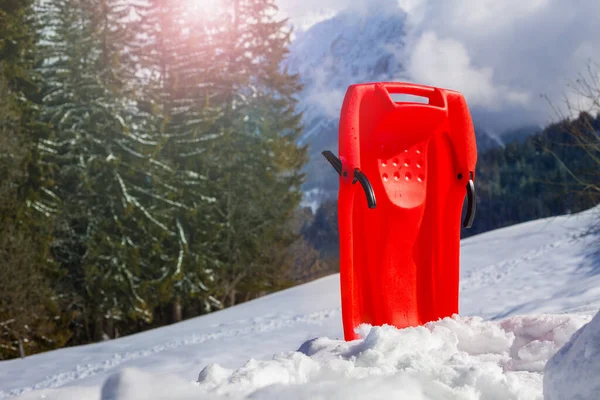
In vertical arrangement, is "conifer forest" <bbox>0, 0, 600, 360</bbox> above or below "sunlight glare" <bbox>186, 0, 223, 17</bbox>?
below

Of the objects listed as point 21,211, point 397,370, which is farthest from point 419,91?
point 21,211

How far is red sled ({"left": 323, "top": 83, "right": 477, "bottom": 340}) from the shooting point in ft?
11.7

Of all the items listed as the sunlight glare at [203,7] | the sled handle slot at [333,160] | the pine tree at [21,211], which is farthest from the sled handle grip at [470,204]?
the sunlight glare at [203,7]

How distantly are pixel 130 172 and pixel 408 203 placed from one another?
16376mm

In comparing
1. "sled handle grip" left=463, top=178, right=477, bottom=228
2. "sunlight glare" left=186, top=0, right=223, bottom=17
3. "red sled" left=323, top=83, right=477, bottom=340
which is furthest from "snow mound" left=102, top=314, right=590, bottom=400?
"sunlight glare" left=186, top=0, right=223, bottom=17

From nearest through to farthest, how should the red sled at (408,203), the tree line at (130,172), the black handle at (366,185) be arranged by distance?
the black handle at (366,185) < the red sled at (408,203) < the tree line at (130,172)

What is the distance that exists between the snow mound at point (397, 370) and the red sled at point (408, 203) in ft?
2.00

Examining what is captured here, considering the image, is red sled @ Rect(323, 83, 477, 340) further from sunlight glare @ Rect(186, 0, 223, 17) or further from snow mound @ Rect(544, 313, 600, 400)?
sunlight glare @ Rect(186, 0, 223, 17)

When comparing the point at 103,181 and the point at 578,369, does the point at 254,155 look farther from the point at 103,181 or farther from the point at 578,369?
the point at 578,369

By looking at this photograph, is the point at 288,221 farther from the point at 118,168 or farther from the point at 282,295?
the point at 282,295

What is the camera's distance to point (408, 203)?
12.3 ft

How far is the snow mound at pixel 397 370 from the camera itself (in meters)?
1.93

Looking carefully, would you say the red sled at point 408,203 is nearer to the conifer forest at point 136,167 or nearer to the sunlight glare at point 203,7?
the conifer forest at point 136,167

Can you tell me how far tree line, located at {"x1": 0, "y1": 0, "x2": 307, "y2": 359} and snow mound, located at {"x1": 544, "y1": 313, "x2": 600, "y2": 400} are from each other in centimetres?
1530
